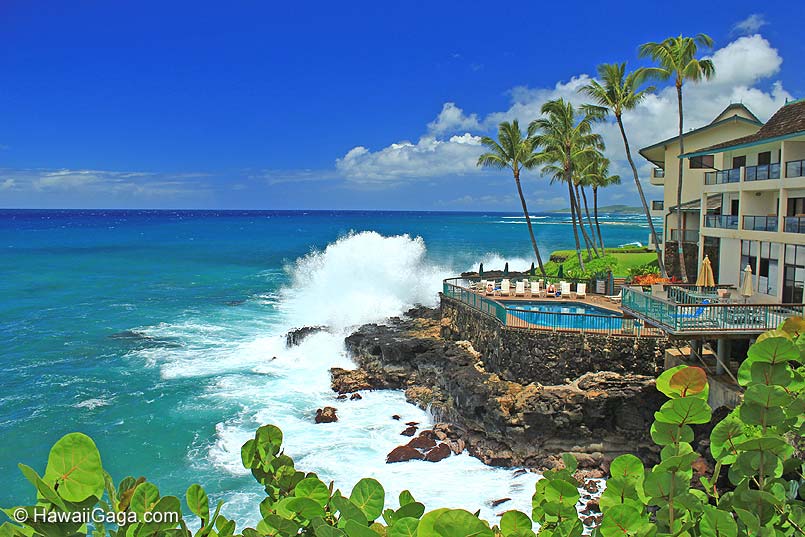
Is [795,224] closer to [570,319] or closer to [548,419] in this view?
[570,319]

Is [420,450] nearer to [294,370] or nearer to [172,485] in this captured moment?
[172,485]

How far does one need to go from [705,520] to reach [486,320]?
20.4m

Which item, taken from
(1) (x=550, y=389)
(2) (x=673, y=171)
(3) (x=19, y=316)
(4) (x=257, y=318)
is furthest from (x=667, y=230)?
(3) (x=19, y=316)

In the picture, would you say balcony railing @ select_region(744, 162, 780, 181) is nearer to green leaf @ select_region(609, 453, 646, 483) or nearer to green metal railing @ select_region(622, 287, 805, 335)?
green metal railing @ select_region(622, 287, 805, 335)

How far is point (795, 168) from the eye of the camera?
21391 mm

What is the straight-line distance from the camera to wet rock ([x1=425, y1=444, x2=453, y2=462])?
19419mm

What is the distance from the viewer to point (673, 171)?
36.4 metres

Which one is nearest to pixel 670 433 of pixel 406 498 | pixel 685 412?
pixel 685 412

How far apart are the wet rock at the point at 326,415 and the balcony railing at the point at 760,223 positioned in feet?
57.2

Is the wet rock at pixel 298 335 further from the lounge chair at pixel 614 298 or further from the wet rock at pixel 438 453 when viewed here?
the lounge chair at pixel 614 298

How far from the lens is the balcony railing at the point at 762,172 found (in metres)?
22.6

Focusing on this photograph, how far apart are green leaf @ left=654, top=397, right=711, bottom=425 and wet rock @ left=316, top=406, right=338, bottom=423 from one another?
1939 cm

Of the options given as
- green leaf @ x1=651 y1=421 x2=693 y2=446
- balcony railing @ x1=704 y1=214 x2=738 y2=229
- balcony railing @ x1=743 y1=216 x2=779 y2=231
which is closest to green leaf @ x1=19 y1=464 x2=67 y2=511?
green leaf @ x1=651 y1=421 x2=693 y2=446

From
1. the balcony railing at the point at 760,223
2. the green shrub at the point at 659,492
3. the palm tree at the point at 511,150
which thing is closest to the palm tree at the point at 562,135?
the palm tree at the point at 511,150
